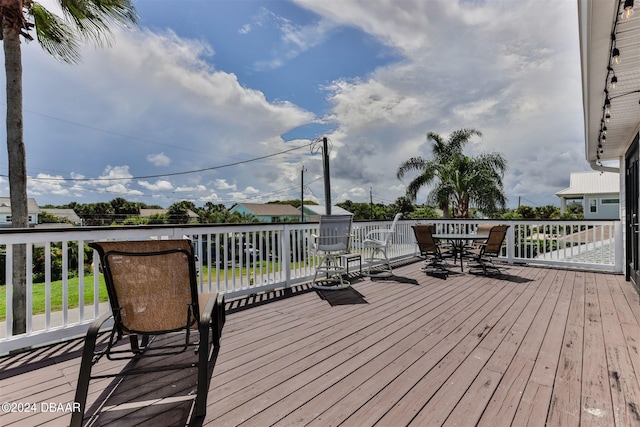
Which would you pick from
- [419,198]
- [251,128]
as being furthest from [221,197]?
[419,198]

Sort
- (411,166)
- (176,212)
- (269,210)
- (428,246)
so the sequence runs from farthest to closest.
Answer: (176,212) < (269,210) < (411,166) < (428,246)

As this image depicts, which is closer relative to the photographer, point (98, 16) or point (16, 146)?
point (16, 146)

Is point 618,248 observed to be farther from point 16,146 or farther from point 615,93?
point 16,146

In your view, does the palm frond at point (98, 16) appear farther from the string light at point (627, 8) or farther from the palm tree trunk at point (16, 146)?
the string light at point (627, 8)

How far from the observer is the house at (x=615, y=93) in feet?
7.35

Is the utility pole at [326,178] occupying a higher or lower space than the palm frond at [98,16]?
lower

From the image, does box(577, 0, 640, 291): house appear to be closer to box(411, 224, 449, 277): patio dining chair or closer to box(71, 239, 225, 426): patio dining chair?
box(411, 224, 449, 277): patio dining chair

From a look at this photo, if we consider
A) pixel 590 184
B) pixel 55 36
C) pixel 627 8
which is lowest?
pixel 627 8

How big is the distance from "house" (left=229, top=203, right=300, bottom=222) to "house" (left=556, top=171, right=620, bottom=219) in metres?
31.8

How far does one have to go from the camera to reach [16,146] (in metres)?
4.86

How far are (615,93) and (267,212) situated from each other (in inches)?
1735

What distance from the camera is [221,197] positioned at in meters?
51.2

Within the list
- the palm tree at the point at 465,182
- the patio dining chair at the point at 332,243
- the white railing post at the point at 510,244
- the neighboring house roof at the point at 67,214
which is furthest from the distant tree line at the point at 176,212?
the patio dining chair at the point at 332,243

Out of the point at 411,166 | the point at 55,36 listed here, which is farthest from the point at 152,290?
the point at 411,166
